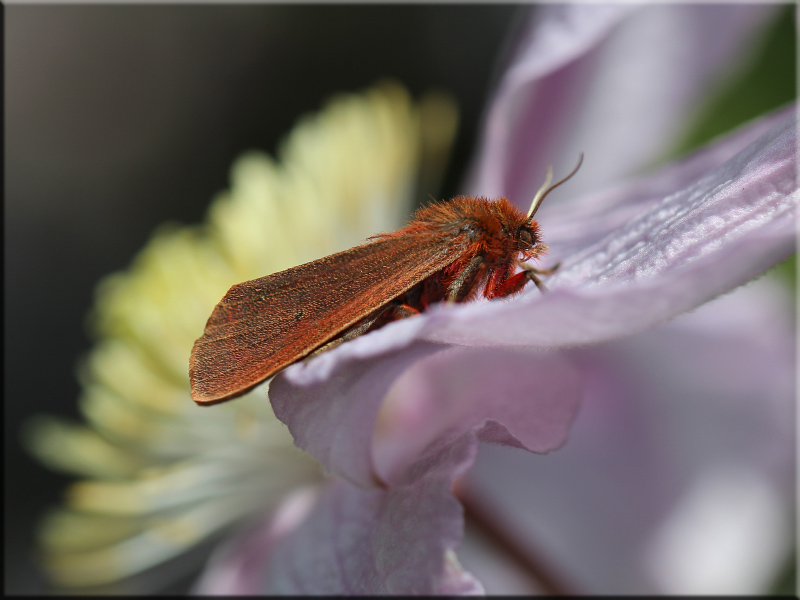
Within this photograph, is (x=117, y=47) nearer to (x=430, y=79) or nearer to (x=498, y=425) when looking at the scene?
(x=430, y=79)

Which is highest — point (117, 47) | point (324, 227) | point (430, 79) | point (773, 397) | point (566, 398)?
point (117, 47)

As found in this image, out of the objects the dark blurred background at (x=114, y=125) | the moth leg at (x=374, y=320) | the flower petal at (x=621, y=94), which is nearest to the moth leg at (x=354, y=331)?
the moth leg at (x=374, y=320)

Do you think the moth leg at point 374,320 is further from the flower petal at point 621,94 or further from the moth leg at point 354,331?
the flower petal at point 621,94

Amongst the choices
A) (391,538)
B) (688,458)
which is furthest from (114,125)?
(391,538)

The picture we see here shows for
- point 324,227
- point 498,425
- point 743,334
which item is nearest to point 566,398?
point 498,425

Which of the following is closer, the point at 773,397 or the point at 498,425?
the point at 498,425

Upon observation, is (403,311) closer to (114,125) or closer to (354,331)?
(354,331)

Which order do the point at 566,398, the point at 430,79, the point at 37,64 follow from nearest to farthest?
the point at 566,398, the point at 37,64, the point at 430,79
